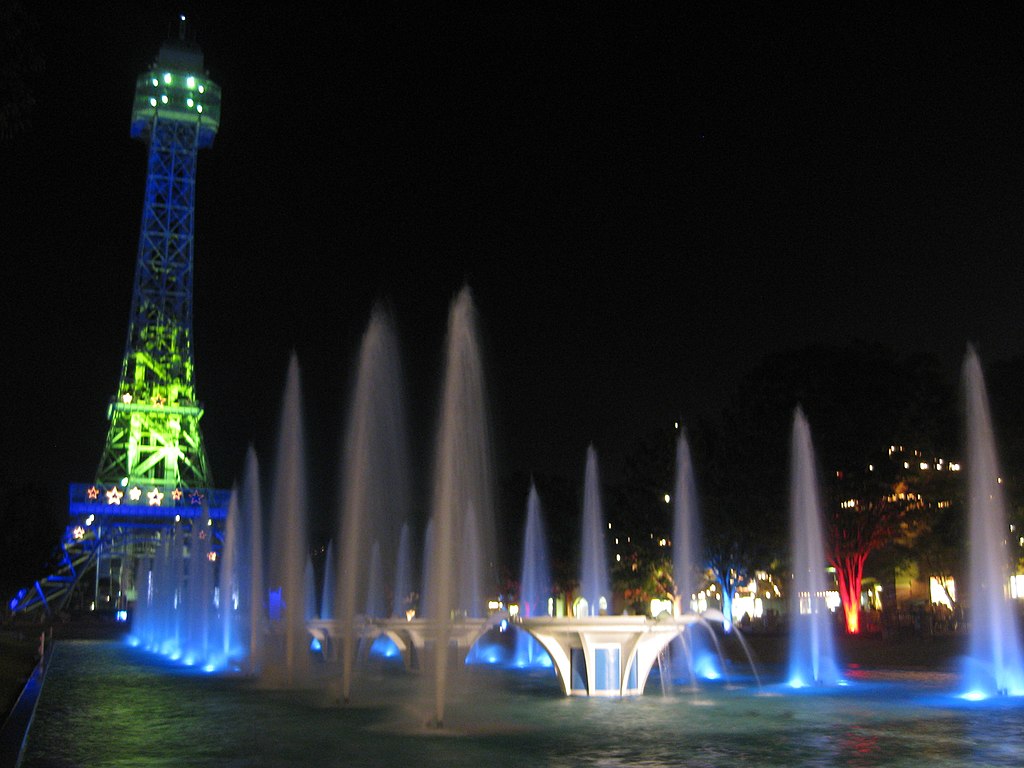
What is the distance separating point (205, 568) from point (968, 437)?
27.0m

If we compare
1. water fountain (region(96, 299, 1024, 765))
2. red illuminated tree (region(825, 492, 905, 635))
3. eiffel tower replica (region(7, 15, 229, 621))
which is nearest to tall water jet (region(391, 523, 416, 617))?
water fountain (region(96, 299, 1024, 765))

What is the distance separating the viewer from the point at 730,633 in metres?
34.7

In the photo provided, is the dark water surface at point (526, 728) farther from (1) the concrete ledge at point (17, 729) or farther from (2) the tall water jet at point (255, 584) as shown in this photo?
(2) the tall water jet at point (255, 584)

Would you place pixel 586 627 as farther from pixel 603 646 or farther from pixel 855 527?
pixel 855 527

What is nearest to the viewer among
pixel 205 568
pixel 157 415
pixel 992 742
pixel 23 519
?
pixel 992 742

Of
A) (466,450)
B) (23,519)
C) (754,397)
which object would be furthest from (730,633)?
(23,519)

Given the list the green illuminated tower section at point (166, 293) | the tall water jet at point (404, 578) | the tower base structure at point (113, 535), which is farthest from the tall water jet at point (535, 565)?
the green illuminated tower section at point (166, 293)

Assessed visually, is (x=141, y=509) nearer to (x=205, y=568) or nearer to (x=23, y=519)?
(x=23, y=519)

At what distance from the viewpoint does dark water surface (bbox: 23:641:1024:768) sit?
11422mm

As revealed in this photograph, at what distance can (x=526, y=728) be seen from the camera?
46.2 ft

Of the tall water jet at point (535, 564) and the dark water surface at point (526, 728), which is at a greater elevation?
the tall water jet at point (535, 564)

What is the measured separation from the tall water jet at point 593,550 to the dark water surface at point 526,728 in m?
22.6

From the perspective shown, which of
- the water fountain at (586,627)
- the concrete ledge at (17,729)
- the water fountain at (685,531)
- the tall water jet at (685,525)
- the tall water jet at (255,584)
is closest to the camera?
the concrete ledge at (17,729)

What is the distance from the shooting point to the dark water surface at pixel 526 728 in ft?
37.5
